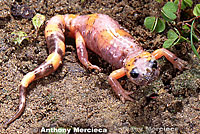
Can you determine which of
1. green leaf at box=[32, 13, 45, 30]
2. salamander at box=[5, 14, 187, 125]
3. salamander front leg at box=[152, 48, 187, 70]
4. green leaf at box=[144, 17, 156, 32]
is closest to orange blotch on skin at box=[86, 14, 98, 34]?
salamander at box=[5, 14, 187, 125]

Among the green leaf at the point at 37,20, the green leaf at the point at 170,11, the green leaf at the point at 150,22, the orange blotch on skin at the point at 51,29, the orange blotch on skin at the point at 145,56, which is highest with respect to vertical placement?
the green leaf at the point at 170,11

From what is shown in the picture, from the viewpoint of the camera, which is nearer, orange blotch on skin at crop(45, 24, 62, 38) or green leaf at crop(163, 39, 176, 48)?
green leaf at crop(163, 39, 176, 48)

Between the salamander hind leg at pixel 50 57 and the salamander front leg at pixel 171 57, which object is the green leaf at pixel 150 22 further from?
the salamander hind leg at pixel 50 57

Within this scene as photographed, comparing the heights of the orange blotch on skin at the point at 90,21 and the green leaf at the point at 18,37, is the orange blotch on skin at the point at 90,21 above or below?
above

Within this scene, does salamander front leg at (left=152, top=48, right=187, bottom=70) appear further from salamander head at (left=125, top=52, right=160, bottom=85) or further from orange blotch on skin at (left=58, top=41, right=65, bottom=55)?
orange blotch on skin at (left=58, top=41, right=65, bottom=55)

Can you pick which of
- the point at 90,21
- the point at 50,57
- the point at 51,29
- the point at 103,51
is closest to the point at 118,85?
the point at 103,51

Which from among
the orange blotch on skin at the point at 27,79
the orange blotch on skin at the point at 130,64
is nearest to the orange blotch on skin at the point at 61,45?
the orange blotch on skin at the point at 27,79
